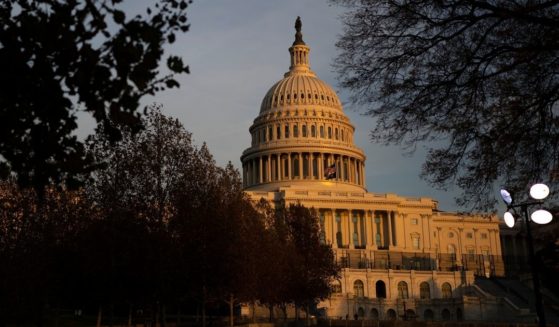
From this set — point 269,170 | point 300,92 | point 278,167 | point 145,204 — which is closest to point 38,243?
point 145,204

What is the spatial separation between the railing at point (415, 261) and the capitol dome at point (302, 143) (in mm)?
26836

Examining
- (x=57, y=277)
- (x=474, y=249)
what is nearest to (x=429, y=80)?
Result: (x=57, y=277)

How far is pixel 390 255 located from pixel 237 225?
7874cm

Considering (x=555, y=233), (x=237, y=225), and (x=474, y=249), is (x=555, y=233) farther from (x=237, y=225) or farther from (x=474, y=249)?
(x=474, y=249)

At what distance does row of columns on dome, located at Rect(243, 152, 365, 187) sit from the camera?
516ft

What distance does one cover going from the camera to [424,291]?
113 metres

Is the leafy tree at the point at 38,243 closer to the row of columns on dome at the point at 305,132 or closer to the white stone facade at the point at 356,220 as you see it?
the white stone facade at the point at 356,220

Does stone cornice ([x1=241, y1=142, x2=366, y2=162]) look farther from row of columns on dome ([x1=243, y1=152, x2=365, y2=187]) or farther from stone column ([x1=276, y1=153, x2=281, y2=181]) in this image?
stone column ([x1=276, y1=153, x2=281, y2=181])

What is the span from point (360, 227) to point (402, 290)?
29234 millimetres

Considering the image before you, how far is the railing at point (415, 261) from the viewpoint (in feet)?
394

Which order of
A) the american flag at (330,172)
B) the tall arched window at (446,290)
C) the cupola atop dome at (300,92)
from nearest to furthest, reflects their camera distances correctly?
the tall arched window at (446,290) → the american flag at (330,172) → the cupola atop dome at (300,92)

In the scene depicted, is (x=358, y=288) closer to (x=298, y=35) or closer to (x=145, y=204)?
(x=145, y=204)

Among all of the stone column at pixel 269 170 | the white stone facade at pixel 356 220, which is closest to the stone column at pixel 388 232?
the white stone facade at pixel 356 220

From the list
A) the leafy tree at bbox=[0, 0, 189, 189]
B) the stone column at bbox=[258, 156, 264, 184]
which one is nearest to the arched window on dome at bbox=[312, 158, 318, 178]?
the stone column at bbox=[258, 156, 264, 184]
